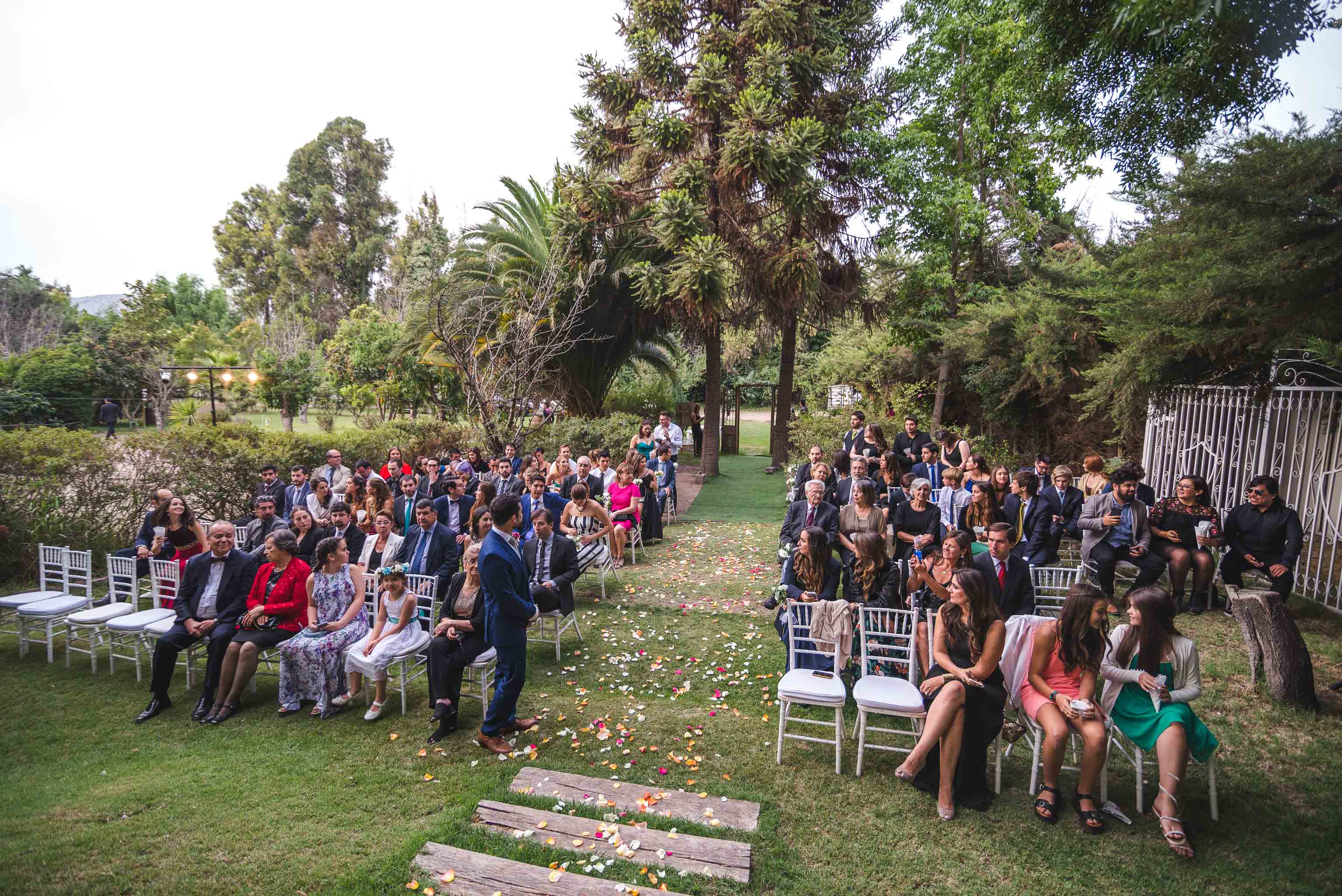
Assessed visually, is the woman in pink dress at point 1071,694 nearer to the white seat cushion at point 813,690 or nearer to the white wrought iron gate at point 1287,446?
the white seat cushion at point 813,690

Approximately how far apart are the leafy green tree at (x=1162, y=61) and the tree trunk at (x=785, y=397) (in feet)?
35.4

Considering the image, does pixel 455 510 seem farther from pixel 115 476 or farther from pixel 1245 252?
pixel 1245 252

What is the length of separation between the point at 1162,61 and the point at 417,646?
7.59 m

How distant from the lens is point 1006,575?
5.26 metres

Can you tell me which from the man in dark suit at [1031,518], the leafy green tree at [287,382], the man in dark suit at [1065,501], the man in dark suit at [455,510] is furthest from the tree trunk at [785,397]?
the leafy green tree at [287,382]

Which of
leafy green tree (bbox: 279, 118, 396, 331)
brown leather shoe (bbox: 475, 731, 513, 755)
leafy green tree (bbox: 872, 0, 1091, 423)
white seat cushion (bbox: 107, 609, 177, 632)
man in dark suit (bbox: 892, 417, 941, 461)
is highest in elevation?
leafy green tree (bbox: 279, 118, 396, 331)

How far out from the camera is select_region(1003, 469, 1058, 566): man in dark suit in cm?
730

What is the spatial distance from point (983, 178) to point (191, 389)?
2428 cm

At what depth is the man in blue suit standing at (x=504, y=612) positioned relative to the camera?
15.3 feet

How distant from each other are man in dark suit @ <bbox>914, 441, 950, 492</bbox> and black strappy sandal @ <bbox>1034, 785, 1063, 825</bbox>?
512 centimetres

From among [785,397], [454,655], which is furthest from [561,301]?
[454,655]

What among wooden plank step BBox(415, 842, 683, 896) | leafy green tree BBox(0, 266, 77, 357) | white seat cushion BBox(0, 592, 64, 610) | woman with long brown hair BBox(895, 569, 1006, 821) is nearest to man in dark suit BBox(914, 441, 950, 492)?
woman with long brown hair BBox(895, 569, 1006, 821)

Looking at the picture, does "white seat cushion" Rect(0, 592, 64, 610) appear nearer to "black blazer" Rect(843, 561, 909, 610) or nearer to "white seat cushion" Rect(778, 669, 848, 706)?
"white seat cushion" Rect(778, 669, 848, 706)

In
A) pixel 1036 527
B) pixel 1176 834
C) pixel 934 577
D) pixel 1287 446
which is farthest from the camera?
pixel 1287 446
